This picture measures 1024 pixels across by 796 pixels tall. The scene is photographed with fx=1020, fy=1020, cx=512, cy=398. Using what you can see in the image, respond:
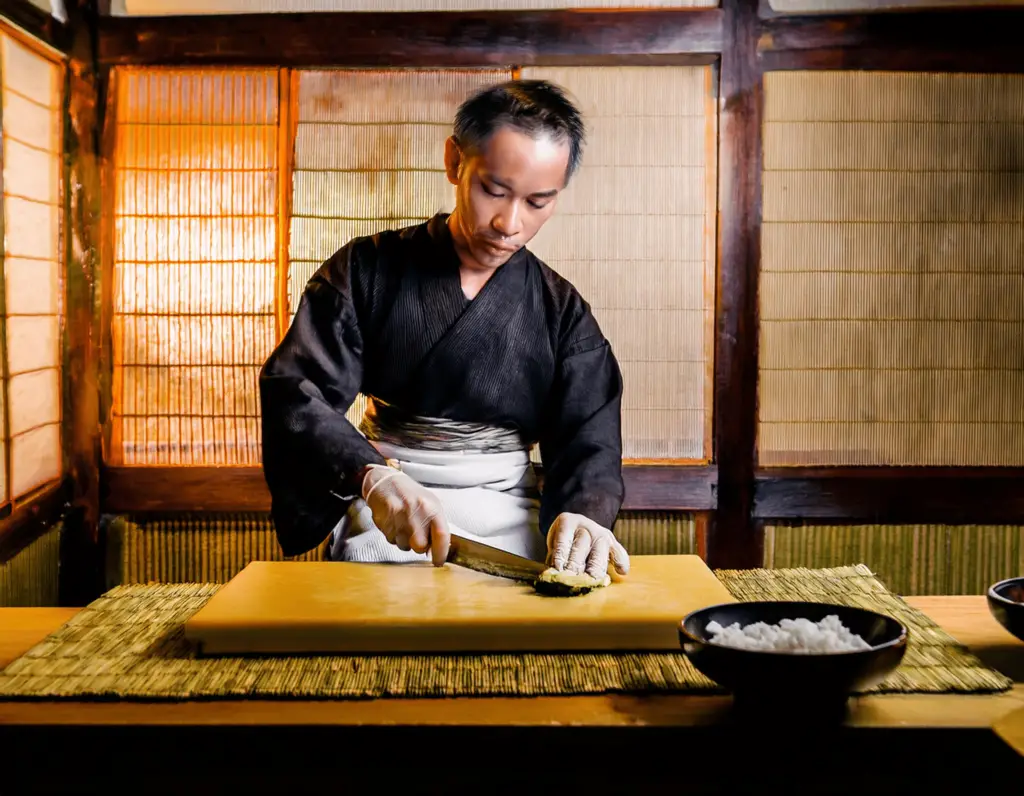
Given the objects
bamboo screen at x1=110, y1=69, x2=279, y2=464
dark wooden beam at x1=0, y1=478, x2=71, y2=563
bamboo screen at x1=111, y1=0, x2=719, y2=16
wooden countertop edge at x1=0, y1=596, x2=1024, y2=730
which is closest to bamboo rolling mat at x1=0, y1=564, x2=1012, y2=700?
wooden countertop edge at x1=0, y1=596, x2=1024, y2=730

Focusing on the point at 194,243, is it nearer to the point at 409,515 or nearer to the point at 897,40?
the point at 409,515

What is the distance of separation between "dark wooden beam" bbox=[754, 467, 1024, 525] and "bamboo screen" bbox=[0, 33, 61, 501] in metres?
2.67

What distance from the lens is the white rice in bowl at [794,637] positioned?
1472 millimetres

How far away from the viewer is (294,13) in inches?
150

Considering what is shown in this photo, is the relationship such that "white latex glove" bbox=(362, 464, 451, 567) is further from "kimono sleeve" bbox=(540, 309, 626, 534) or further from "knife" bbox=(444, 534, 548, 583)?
"kimono sleeve" bbox=(540, 309, 626, 534)

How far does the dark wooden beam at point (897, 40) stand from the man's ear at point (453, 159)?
1.78 metres

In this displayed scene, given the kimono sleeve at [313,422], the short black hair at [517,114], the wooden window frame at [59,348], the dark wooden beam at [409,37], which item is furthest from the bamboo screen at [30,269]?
the short black hair at [517,114]

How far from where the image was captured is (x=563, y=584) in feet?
6.07

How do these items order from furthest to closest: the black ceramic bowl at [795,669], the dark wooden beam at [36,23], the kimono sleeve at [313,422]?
1. the dark wooden beam at [36,23]
2. the kimono sleeve at [313,422]
3. the black ceramic bowl at [795,669]

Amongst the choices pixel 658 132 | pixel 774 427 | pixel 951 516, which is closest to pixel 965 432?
pixel 951 516

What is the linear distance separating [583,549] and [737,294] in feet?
6.94

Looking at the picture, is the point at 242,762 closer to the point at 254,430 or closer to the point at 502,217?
the point at 502,217

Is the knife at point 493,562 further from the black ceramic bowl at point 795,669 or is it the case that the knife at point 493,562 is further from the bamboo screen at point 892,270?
the bamboo screen at point 892,270

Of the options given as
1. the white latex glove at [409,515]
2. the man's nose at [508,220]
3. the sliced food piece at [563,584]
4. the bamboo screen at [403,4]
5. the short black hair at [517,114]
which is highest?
the bamboo screen at [403,4]
